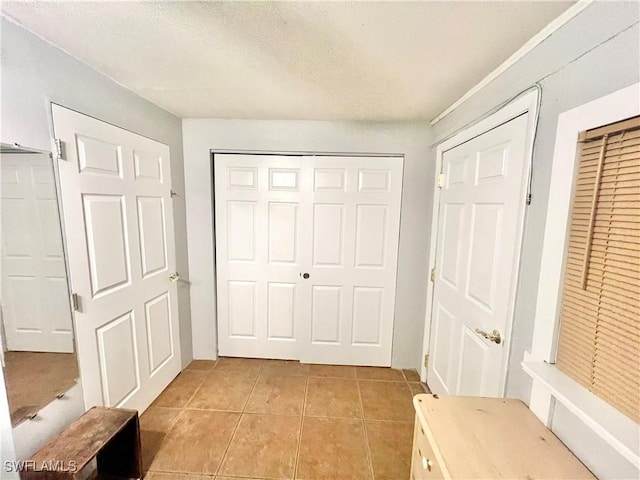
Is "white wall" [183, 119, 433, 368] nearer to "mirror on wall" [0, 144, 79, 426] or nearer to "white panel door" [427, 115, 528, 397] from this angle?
"white panel door" [427, 115, 528, 397]

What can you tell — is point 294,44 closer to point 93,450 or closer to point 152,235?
→ point 152,235

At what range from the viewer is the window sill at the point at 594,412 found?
70 centimetres

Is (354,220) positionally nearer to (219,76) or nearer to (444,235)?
(444,235)

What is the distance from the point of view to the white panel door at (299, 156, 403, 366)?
2361 mm

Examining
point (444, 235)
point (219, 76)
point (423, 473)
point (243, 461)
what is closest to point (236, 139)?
point (219, 76)

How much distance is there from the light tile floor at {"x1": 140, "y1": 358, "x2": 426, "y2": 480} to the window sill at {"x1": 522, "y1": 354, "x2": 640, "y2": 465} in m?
1.05

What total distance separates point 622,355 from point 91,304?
223 centimetres

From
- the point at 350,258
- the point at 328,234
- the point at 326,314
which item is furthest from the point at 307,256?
the point at 326,314

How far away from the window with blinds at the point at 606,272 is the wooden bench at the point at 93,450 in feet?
6.27

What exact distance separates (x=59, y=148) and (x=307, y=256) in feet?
5.69

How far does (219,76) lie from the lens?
1521 millimetres

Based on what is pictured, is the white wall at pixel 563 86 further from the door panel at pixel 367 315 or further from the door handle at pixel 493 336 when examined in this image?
the door panel at pixel 367 315

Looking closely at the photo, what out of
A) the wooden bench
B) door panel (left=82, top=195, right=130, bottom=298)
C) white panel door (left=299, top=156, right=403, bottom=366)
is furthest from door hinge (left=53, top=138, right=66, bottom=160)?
white panel door (left=299, top=156, right=403, bottom=366)

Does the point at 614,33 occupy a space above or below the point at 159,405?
above
